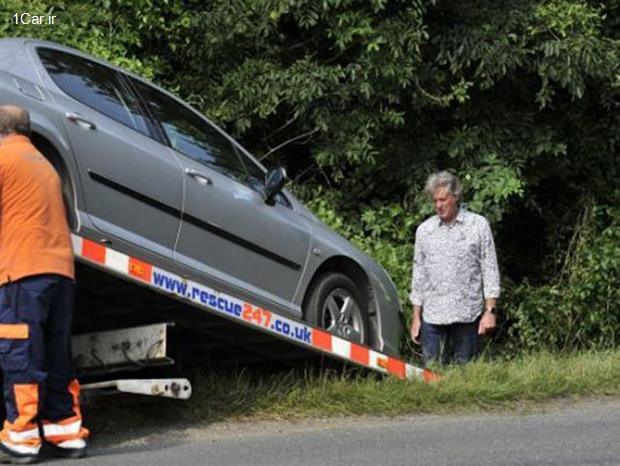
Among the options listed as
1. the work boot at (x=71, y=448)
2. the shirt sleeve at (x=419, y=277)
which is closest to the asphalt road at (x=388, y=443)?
the work boot at (x=71, y=448)

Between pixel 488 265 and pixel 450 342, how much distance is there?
26.6 inches

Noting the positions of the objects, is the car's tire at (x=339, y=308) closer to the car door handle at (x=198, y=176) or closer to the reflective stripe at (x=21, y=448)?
the car door handle at (x=198, y=176)

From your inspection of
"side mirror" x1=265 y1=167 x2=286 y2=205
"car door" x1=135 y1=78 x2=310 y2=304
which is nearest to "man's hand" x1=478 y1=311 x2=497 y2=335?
"car door" x1=135 y1=78 x2=310 y2=304

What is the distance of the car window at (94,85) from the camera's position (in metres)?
6.52

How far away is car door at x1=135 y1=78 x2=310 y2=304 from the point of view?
674 centimetres

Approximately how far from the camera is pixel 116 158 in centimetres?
628

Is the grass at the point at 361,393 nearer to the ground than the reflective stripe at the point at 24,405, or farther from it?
nearer to the ground

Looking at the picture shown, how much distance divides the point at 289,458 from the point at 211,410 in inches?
47.8

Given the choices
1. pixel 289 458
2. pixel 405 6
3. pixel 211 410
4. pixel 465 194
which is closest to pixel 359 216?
pixel 465 194

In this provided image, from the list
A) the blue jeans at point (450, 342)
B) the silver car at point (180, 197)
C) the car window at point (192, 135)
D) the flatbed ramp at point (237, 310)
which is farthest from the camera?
the blue jeans at point (450, 342)

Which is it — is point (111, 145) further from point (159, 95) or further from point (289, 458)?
point (289, 458)

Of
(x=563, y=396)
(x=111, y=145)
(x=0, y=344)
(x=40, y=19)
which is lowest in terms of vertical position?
(x=563, y=396)

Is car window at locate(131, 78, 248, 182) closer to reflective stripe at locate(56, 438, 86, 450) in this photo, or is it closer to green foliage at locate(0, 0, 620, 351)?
reflective stripe at locate(56, 438, 86, 450)

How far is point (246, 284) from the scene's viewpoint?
704 cm
